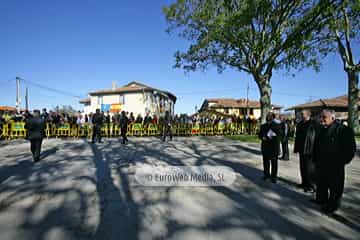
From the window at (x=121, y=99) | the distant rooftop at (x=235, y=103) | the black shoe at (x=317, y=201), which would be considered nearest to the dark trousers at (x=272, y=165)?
the black shoe at (x=317, y=201)

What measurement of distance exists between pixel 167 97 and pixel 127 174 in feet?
132

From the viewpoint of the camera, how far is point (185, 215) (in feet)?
11.4

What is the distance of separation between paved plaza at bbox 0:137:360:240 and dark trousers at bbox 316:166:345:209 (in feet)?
0.78

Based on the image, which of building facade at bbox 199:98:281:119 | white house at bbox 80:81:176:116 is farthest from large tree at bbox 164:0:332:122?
building facade at bbox 199:98:281:119

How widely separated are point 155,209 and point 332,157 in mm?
3142

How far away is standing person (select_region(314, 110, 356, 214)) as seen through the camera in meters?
3.41

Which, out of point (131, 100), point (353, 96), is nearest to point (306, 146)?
point (353, 96)

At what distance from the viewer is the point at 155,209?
3711mm

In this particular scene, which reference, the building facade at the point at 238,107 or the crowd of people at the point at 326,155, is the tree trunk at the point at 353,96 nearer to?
the crowd of people at the point at 326,155

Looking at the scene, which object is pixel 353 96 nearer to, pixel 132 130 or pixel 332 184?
pixel 132 130

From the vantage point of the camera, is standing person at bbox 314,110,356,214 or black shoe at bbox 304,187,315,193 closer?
standing person at bbox 314,110,356,214

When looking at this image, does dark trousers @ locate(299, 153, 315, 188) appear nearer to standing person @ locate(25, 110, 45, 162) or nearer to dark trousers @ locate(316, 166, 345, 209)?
dark trousers @ locate(316, 166, 345, 209)

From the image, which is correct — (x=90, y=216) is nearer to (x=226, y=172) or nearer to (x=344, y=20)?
(x=226, y=172)

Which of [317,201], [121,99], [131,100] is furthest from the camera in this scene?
[121,99]
